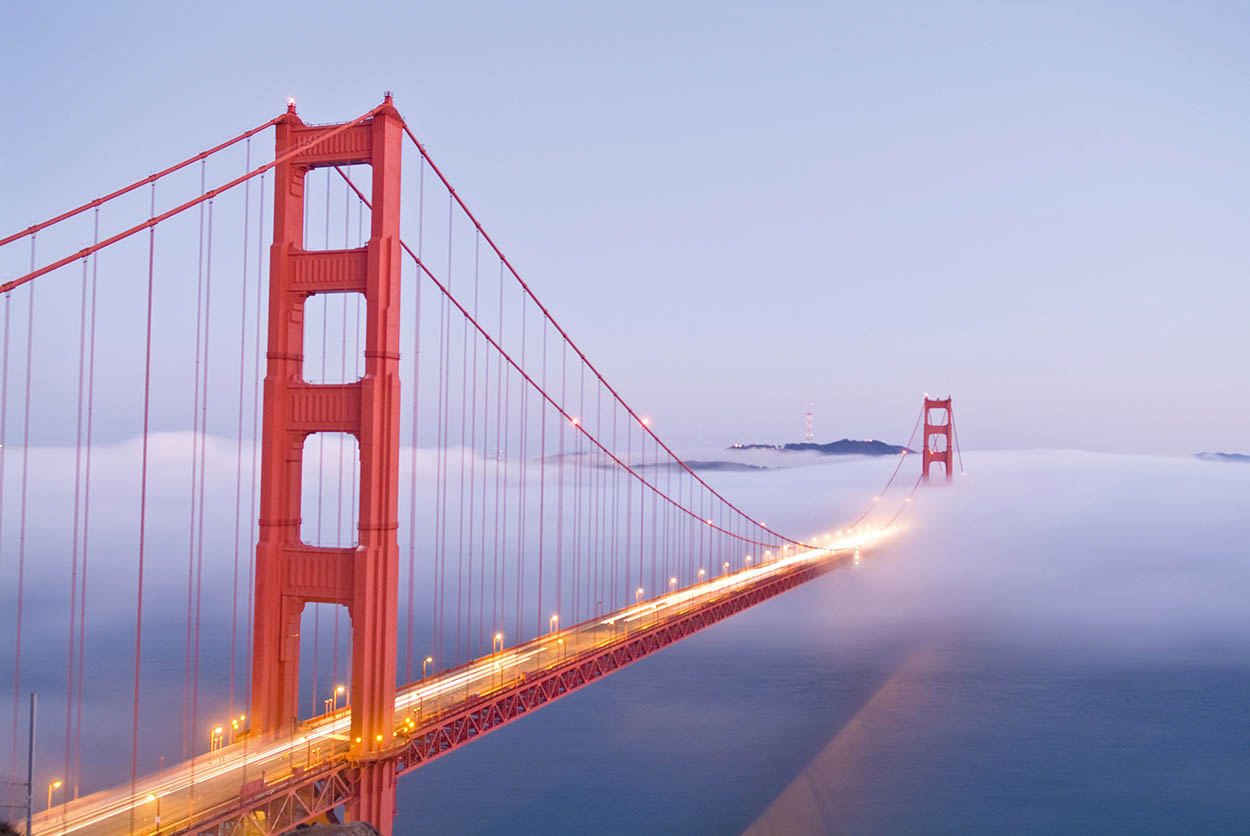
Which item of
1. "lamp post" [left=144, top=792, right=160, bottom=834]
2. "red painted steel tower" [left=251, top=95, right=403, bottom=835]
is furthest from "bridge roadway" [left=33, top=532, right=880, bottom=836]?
"red painted steel tower" [left=251, top=95, right=403, bottom=835]

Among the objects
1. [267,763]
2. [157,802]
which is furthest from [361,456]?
[157,802]

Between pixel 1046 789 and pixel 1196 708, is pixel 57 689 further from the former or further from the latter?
pixel 1196 708

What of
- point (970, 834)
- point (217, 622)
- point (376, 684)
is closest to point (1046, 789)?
point (970, 834)

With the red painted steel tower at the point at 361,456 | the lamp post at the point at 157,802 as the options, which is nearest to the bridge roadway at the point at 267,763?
the lamp post at the point at 157,802

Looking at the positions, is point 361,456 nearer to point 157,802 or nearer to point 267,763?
point 267,763

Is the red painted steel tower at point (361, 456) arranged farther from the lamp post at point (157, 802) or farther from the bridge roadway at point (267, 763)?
the lamp post at point (157, 802)

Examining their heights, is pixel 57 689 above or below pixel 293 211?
below
